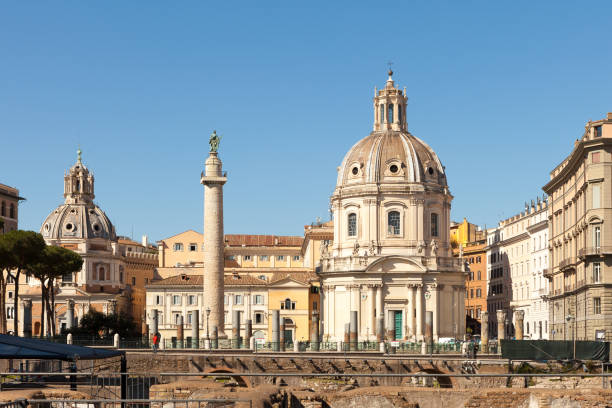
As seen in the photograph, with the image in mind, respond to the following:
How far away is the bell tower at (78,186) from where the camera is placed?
17012 cm

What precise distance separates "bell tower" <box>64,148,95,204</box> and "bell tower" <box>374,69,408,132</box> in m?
71.3

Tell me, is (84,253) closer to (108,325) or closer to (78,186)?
(78,186)

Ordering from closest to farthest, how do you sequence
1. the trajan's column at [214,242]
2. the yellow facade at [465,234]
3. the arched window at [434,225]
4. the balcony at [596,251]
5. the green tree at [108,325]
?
1. the balcony at [596,251]
2. the trajan's column at [214,242]
3. the arched window at [434,225]
4. the green tree at [108,325]
5. the yellow facade at [465,234]

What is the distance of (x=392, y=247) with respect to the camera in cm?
10531

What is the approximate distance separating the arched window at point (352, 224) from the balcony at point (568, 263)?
76.5 ft

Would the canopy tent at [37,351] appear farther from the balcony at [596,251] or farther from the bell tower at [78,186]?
the bell tower at [78,186]

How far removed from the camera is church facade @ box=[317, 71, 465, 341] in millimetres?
104062

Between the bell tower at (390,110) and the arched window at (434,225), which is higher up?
the bell tower at (390,110)

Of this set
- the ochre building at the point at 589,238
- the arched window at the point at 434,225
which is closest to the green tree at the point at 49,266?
the arched window at the point at 434,225

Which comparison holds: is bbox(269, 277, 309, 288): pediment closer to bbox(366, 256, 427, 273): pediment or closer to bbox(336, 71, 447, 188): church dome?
bbox(336, 71, 447, 188): church dome

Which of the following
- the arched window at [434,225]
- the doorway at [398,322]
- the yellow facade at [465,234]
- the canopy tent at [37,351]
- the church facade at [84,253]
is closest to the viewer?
the canopy tent at [37,351]

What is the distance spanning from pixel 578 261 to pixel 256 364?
88.3ft

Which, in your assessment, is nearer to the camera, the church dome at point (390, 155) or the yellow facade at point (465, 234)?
the church dome at point (390, 155)

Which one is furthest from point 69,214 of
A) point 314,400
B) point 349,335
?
point 314,400
